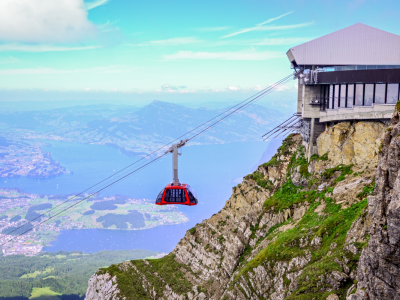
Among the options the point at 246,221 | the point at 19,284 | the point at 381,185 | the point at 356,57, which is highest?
the point at 356,57

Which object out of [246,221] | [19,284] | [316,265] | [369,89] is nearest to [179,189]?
[246,221]

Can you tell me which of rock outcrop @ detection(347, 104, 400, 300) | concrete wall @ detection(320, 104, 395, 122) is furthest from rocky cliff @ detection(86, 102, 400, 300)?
concrete wall @ detection(320, 104, 395, 122)

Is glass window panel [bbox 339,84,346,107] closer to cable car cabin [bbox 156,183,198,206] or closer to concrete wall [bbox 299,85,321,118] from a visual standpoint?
concrete wall [bbox 299,85,321,118]

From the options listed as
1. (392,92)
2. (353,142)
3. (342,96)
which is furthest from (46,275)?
(392,92)

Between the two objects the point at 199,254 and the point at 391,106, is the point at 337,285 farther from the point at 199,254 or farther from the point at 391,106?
the point at 199,254

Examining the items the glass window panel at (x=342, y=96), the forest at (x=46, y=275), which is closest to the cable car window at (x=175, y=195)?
the glass window panel at (x=342, y=96)

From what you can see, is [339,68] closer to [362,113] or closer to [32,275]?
[362,113]
